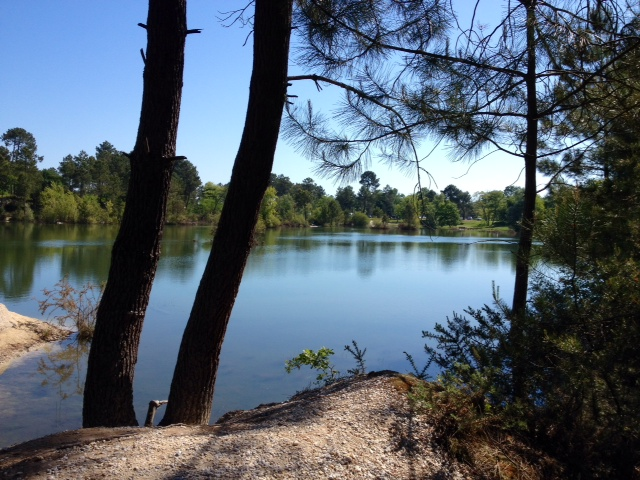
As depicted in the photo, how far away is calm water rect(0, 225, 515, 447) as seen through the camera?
7.05 metres

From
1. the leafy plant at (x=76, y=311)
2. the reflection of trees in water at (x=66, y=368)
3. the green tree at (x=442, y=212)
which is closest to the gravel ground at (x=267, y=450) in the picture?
the green tree at (x=442, y=212)

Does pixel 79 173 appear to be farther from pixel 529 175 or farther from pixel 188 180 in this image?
pixel 529 175

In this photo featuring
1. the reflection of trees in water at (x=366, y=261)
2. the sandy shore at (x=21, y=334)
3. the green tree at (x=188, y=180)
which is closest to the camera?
the sandy shore at (x=21, y=334)

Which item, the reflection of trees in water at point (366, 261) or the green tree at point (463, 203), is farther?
the green tree at point (463, 203)

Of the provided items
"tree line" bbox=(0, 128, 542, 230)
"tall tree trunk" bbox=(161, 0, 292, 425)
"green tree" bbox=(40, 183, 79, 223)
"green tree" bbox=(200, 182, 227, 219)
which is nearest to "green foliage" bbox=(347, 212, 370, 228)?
"tree line" bbox=(0, 128, 542, 230)

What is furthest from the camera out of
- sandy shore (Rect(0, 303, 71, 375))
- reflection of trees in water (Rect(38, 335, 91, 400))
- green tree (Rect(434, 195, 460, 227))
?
sandy shore (Rect(0, 303, 71, 375))

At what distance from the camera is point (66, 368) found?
28.5 feet

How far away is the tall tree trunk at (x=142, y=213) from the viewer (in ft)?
9.78

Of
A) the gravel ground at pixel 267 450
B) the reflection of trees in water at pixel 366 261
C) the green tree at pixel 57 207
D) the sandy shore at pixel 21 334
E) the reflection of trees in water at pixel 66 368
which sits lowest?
the reflection of trees in water at pixel 66 368

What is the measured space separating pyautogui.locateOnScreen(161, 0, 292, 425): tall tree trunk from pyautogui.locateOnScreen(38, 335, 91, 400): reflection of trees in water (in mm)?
5160

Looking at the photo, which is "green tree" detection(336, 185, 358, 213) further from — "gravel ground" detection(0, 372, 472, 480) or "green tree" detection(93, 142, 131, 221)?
"gravel ground" detection(0, 372, 472, 480)

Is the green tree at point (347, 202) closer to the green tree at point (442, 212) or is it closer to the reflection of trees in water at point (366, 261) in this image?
the reflection of trees in water at point (366, 261)

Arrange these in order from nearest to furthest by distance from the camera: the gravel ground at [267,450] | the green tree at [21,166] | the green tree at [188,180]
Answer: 1. the gravel ground at [267,450]
2. the green tree at [21,166]
3. the green tree at [188,180]

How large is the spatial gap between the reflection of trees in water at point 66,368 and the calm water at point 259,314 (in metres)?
0.02
